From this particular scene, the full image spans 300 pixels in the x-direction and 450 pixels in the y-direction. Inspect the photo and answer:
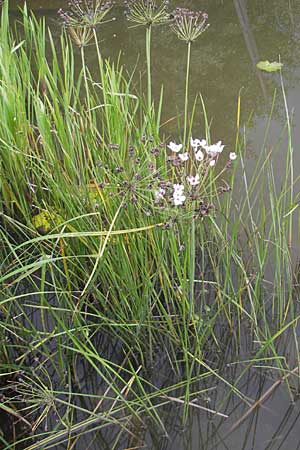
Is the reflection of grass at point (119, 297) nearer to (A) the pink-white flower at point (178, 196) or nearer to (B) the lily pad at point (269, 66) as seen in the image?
(A) the pink-white flower at point (178, 196)

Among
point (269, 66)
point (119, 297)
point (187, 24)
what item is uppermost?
point (187, 24)

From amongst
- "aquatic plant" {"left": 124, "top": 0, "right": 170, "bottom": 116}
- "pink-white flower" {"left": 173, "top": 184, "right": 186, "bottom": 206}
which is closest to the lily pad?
"aquatic plant" {"left": 124, "top": 0, "right": 170, "bottom": 116}

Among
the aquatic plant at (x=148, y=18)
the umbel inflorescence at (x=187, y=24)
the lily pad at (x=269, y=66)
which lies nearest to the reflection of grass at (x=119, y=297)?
the aquatic plant at (x=148, y=18)

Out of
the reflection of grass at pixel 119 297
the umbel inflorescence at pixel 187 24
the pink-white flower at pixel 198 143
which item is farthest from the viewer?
the umbel inflorescence at pixel 187 24

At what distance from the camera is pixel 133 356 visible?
1688 millimetres

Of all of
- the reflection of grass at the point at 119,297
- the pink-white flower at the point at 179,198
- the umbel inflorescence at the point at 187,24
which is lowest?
the reflection of grass at the point at 119,297

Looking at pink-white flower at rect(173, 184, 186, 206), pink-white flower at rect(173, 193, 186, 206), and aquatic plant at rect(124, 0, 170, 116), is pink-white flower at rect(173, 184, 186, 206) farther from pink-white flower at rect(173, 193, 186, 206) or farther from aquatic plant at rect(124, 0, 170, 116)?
aquatic plant at rect(124, 0, 170, 116)

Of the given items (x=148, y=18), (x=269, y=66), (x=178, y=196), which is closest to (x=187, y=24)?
(x=148, y=18)

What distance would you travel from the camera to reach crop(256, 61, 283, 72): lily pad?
9.74 feet

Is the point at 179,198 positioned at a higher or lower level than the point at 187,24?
lower

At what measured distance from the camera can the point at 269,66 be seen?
9.80 ft

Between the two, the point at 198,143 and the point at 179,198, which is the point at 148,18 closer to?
the point at 198,143

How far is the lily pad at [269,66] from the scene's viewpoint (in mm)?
2969

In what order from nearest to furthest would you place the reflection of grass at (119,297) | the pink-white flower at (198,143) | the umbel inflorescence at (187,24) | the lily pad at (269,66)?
the pink-white flower at (198,143) < the reflection of grass at (119,297) < the umbel inflorescence at (187,24) < the lily pad at (269,66)
